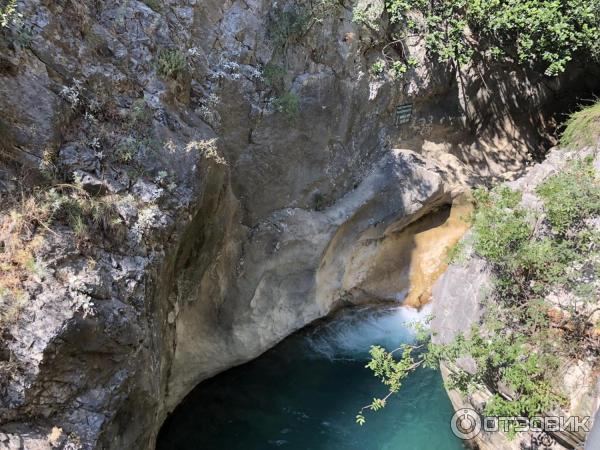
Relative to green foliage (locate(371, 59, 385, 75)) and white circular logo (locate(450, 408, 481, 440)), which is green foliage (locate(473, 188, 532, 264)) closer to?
white circular logo (locate(450, 408, 481, 440))

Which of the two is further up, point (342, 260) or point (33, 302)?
point (33, 302)

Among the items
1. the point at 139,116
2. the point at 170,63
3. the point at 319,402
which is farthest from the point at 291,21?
the point at 319,402

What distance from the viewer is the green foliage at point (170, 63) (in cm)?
698

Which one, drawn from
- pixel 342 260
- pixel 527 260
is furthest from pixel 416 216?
pixel 527 260

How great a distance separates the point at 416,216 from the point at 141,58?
566 centimetres

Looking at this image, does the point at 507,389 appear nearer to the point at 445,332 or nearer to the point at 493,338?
the point at 493,338

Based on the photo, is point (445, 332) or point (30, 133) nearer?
point (30, 133)

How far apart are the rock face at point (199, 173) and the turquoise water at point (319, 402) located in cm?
50

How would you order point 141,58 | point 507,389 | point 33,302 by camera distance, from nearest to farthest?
point 33,302
point 507,389
point 141,58

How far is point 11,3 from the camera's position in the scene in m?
5.62

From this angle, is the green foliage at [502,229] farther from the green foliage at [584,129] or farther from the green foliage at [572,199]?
the green foliage at [584,129]

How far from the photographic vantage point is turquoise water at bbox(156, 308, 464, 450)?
801cm

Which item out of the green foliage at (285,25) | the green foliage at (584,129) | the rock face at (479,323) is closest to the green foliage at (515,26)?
the green foliage at (584,129)

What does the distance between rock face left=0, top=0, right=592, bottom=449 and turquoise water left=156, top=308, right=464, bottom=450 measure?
0.50 meters
